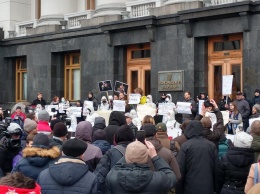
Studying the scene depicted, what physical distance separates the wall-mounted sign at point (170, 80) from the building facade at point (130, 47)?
0.03 meters

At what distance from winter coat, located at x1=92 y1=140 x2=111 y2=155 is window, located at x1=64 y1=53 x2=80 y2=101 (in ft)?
52.9

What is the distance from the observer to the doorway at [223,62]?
1719 cm

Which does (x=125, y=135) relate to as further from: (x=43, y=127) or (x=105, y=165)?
(x=43, y=127)

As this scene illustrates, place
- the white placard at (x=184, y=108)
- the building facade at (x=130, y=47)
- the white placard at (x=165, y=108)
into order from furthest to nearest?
1. the building facade at (x=130, y=47)
2. the white placard at (x=184, y=108)
3. the white placard at (x=165, y=108)

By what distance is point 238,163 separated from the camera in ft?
20.7

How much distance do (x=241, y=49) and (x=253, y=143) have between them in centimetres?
1096

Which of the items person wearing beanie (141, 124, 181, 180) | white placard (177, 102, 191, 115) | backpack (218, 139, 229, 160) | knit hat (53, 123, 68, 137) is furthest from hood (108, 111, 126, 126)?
white placard (177, 102, 191, 115)

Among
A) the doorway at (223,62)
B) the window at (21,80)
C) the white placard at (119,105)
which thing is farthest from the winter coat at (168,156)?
the window at (21,80)

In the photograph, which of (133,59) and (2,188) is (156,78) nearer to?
(133,59)

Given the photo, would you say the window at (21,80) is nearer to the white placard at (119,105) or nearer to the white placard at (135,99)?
the white placard at (135,99)

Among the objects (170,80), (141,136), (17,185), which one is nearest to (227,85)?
(170,80)

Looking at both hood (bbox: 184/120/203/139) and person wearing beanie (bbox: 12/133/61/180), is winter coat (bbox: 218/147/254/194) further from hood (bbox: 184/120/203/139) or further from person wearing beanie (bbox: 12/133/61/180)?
person wearing beanie (bbox: 12/133/61/180)

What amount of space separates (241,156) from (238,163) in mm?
92

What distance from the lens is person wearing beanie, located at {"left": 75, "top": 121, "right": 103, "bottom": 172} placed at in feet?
21.3
